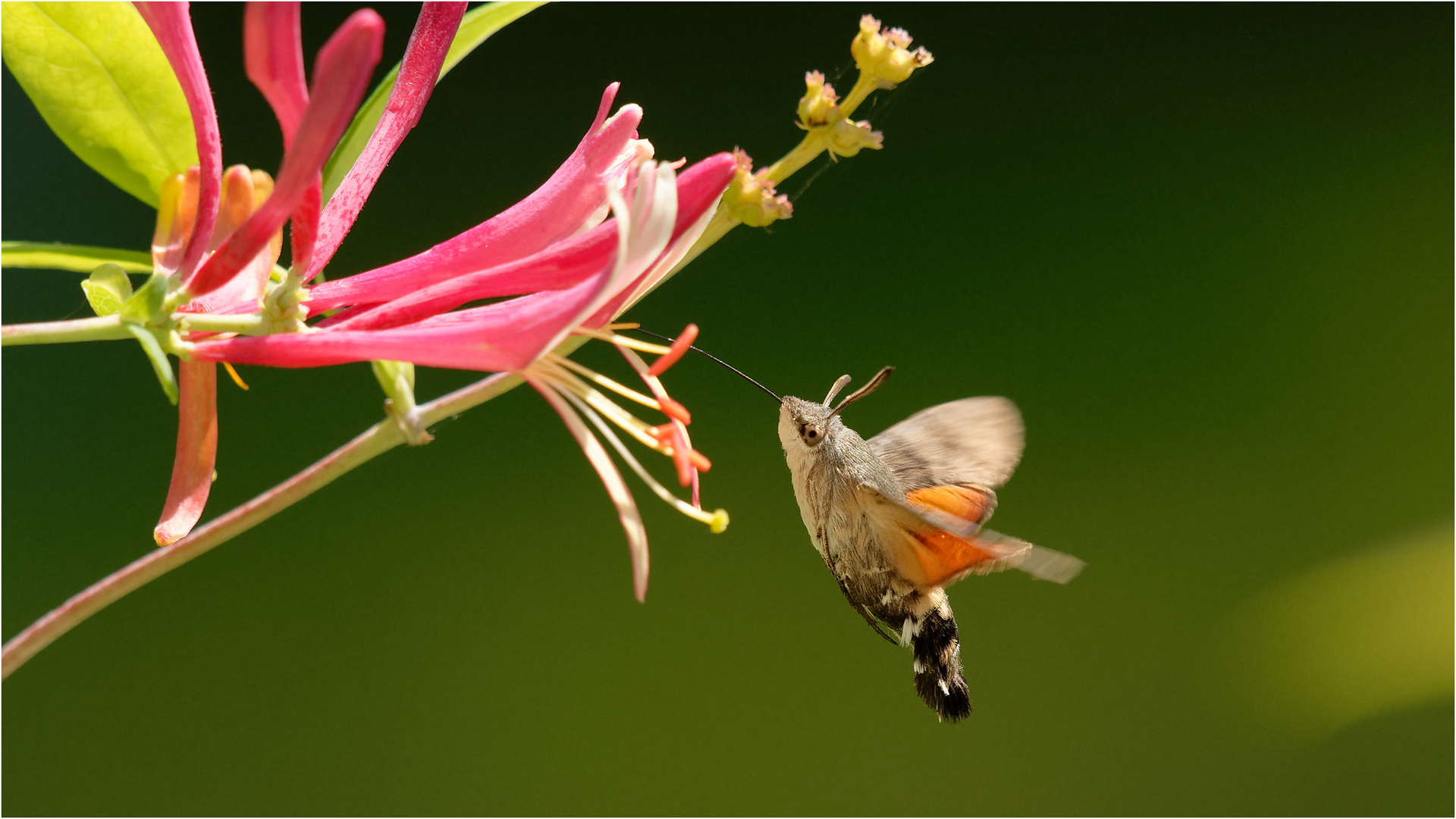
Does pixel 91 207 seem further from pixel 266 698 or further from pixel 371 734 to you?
pixel 371 734

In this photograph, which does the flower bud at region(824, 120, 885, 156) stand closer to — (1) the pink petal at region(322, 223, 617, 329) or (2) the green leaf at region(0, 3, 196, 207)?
(1) the pink petal at region(322, 223, 617, 329)

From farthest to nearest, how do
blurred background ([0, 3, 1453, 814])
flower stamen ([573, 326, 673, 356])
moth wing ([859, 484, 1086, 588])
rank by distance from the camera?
1. blurred background ([0, 3, 1453, 814])
2. moth wing ([859, 484, 1086, 588])
3. flower stamen ([573, 326, 673, 356])

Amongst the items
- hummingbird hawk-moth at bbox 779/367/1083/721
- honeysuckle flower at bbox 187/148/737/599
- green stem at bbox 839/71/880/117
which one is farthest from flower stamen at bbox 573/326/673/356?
hummingbird hawk-moth at bbox 779/367/1083/721

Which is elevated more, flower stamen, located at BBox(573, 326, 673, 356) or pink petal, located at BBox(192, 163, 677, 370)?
flower stamen, located at BBox(573, 326, 673, 356)

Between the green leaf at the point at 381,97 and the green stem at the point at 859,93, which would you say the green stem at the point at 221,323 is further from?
the green stem at the point at 859,93

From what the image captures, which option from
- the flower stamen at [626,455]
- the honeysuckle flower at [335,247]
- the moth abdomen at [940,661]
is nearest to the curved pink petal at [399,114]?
the honeysuckle flower at [335,247]

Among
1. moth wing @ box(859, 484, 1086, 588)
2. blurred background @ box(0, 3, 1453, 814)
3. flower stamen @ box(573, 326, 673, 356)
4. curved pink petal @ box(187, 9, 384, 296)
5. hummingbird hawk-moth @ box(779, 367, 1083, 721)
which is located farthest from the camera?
blurred background @ box(0, 3, 1453, 814)
